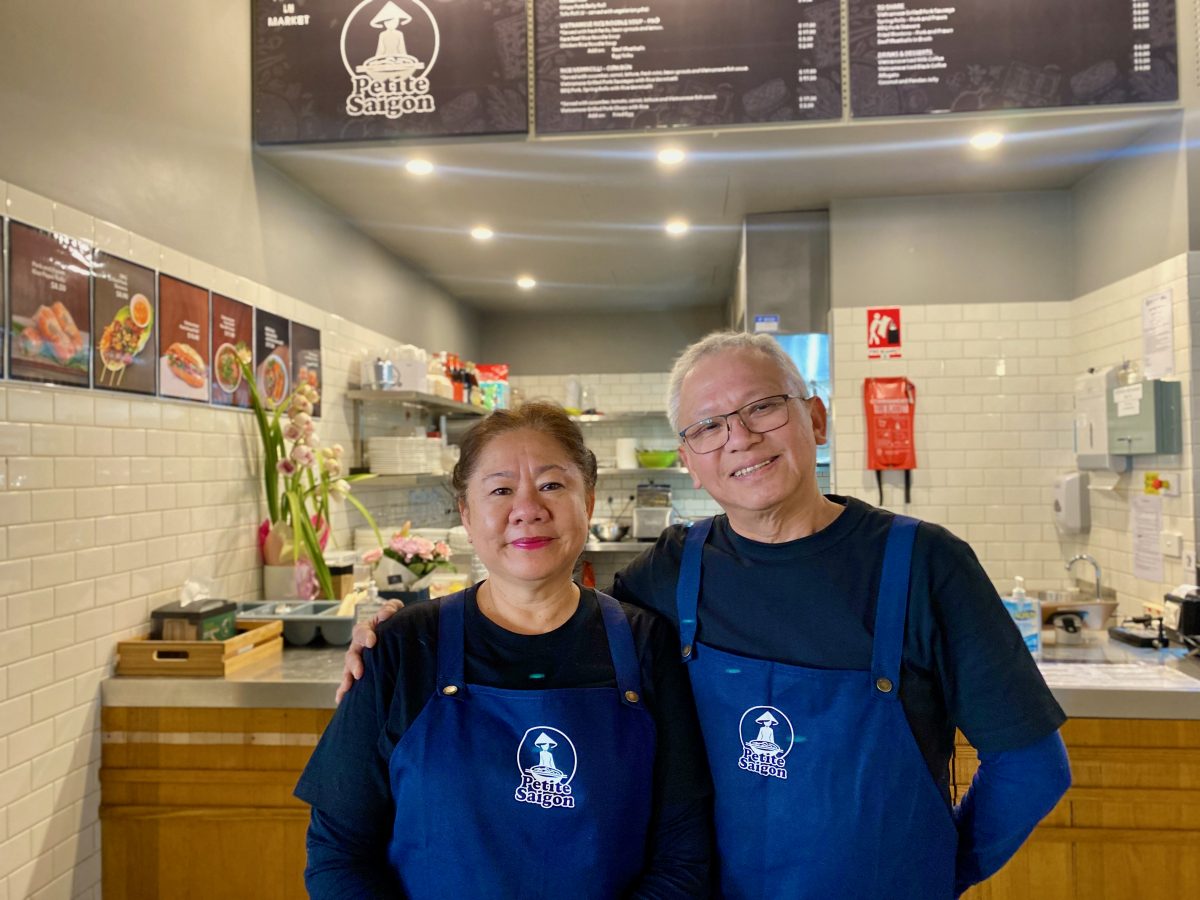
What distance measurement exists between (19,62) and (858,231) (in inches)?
134

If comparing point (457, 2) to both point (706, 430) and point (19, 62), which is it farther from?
point (706, 430)

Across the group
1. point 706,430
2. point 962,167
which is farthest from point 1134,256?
point 706,430

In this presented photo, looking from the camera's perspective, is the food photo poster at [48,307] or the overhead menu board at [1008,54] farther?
the overhead menu board at [1008,54]

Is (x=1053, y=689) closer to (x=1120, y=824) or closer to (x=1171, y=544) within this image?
(x=1120, y=824)

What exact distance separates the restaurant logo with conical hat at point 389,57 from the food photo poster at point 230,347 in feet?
2.88

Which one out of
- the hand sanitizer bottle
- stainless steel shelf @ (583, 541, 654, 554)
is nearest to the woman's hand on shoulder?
the hand sanitizer bottle

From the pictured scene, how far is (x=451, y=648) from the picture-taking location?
4.29ft

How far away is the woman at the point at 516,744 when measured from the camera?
1228 mm

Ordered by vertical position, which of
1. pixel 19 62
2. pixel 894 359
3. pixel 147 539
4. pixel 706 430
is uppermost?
pixel 19 62

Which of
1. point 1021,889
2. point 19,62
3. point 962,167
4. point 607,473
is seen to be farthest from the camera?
point 607,473

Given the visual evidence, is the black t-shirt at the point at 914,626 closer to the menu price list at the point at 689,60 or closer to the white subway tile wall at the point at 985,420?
the menu price list at the point at 689,60

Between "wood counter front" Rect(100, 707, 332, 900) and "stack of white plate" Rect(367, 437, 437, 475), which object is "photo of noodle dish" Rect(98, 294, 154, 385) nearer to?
"wood counter front" Rect(100, 707, 332, 900)

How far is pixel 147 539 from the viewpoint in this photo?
2.47 meters

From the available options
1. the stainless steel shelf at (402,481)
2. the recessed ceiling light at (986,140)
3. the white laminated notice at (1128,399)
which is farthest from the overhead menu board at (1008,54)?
the stainless steel shelf at (402,481)
